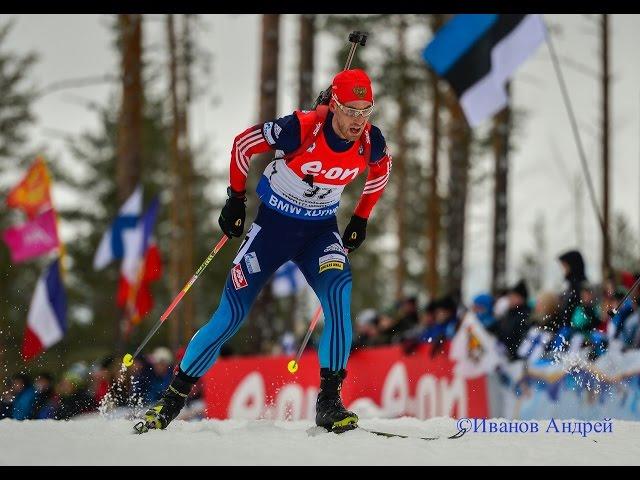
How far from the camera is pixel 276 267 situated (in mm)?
5898

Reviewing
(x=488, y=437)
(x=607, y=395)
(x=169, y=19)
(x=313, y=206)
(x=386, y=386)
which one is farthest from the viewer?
(x=169, y=19)

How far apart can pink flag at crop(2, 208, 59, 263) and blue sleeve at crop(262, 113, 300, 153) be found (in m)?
10.4

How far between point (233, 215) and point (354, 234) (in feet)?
2.72

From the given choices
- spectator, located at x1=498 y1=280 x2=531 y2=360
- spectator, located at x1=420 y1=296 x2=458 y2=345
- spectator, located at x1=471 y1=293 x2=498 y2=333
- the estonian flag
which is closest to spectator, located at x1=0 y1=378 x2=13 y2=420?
spectator, located at x1=420 y1=296 x2=458 y2=345

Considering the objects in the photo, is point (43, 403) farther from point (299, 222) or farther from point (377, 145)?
point (377, 145)

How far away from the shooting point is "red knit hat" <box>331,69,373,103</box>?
5.53m

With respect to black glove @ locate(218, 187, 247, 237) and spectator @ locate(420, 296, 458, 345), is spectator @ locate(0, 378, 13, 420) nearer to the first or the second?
spectator @ locate(420, 296, 458, 345)

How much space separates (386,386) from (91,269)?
2758 centimetres

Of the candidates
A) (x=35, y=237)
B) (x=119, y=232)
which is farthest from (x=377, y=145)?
(x=119, y=232)

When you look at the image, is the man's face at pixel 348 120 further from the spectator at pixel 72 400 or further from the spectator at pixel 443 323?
the spectator at pixel 72 400

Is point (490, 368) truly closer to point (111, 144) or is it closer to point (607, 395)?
point (607, 395)

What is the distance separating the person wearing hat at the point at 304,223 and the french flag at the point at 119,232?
10931 mm

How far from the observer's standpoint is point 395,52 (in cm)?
2431

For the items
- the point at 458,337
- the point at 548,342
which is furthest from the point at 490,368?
the point at 548,342
